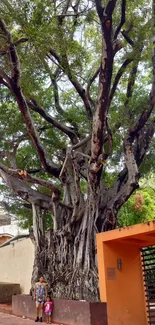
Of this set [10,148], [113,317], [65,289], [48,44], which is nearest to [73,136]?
[10,148]

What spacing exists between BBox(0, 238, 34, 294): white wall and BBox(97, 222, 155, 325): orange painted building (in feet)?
18.1

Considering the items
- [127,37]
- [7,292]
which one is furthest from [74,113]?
[7,292]

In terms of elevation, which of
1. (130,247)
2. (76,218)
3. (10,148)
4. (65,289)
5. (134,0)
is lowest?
(65,289)

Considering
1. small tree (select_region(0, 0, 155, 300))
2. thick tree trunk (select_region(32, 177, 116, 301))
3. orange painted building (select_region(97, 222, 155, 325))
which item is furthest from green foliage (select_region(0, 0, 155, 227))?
orange painted building (select_region(97, 222, 155, 325))

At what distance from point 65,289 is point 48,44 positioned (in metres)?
5.57

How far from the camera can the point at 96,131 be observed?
816 centimetres

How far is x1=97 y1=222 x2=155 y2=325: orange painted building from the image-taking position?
6781mm

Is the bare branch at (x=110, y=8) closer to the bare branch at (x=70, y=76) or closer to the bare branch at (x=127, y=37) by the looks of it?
the bare branch at (x=70, y=76)

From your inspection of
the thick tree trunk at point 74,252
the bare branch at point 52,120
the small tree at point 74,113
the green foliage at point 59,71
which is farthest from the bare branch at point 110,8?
the thick tree trunk at point 74,252

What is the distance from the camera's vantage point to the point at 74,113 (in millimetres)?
10727

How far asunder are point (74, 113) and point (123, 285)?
17.9 feet

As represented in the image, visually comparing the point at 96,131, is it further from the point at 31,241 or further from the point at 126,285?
the point at 31,241

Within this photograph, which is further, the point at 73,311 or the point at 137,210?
the point at 137,210

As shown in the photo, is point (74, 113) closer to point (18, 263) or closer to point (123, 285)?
point (123, 285)
